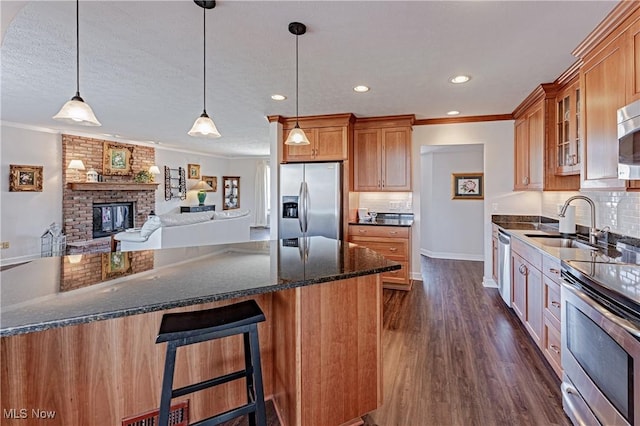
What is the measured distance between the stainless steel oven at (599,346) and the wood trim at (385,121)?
3.07m

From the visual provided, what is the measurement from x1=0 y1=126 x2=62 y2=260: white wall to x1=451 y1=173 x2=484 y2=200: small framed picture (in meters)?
7.83

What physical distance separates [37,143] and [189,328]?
682 cm

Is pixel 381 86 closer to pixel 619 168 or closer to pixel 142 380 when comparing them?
pixel 619 168

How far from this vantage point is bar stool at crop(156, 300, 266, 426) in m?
1.29

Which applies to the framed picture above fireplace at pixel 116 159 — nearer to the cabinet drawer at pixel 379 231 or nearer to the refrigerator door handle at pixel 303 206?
the refrigerator door handle at pixel 303 206

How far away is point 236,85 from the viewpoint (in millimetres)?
3414

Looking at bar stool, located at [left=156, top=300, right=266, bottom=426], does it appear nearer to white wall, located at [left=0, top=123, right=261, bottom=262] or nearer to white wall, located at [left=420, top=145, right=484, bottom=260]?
white wall, located at [left=420, top=145, right=484, bottom=260]

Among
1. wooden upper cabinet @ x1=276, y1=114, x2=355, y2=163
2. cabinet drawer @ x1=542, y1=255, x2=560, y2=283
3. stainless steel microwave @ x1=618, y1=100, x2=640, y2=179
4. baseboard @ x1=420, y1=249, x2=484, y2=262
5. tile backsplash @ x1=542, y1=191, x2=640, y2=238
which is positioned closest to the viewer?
stainless steel microwave @ x1=618, y1=100, x2=640, y2=179

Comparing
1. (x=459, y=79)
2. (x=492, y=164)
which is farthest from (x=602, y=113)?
(x=492, y=164)

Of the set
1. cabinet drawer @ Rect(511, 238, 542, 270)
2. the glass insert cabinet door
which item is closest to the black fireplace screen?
the glass insert cabinet door

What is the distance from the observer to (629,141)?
5.94 feet

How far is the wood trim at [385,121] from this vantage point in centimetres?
458

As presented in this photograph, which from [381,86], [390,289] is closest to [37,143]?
[381,86]

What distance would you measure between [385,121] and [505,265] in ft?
8.08
